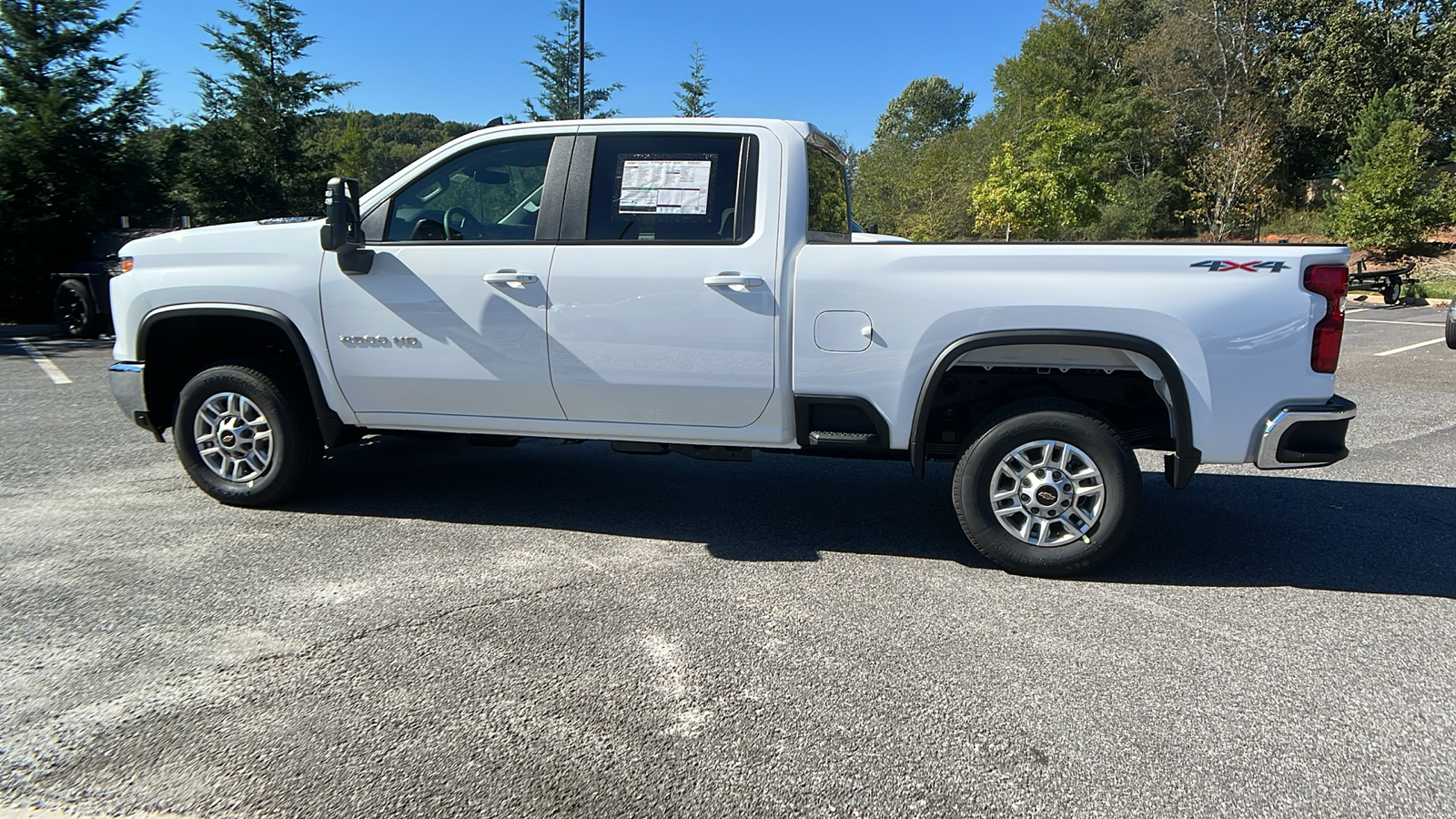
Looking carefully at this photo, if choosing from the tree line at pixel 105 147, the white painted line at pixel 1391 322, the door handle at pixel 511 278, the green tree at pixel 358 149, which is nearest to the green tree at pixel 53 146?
the tree line at pixel 105 147

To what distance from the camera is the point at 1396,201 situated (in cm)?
3662

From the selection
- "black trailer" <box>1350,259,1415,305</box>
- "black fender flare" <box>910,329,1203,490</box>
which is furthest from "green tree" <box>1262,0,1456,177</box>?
"black fender flare" <box>910,329,1203,490</box>

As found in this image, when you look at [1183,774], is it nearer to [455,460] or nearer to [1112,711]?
[1112,711]

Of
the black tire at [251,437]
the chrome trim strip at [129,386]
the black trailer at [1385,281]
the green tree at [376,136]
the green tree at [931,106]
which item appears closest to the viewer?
the black tire at [251,437]

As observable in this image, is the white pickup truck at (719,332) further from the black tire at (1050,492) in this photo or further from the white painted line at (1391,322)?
the white painted line at (1391,322)

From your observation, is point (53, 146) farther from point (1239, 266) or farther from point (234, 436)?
point (1239, 266)

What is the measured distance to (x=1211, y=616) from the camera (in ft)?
12.3

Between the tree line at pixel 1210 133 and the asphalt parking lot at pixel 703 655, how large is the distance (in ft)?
119

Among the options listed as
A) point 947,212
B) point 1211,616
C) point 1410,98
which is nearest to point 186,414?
point 1211,616

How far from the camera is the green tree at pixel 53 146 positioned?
14.2m

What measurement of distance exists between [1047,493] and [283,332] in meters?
4.02

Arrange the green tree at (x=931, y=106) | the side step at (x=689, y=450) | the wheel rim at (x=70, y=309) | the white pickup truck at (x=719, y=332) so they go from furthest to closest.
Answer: the green tree at (x=931, y=106), the wheel rim at (x=70, y=309), the side step at (x=689, y=450), the white pickup truck at (x=719, y=332)

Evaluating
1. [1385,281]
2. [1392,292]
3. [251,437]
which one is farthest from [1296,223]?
[251,437]

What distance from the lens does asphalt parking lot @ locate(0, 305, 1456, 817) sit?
101 inches
